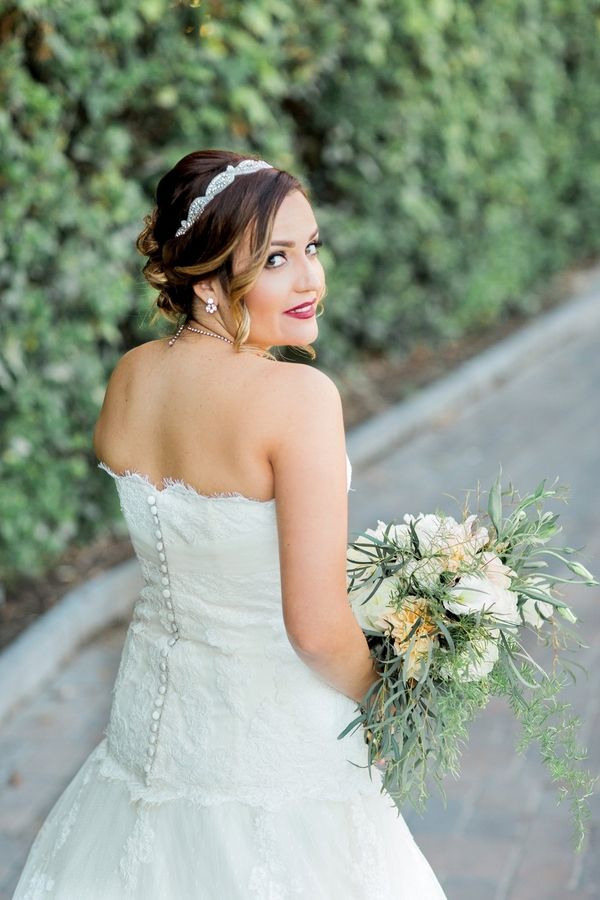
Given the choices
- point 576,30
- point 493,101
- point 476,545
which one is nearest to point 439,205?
point 493,101

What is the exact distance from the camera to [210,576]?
6.97 ft

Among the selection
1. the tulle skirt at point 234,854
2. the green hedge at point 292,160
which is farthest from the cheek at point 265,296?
the green hedge at point 292,160

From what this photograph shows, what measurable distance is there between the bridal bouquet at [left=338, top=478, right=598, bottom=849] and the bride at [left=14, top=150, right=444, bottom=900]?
0.28 feet

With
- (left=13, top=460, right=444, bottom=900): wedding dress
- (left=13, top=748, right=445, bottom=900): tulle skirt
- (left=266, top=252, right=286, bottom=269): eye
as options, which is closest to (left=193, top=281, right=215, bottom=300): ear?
(left=266, top=252, right=286, bottom=269): eye

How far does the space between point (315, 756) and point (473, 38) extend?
23.0 feet

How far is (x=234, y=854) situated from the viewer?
215 cm

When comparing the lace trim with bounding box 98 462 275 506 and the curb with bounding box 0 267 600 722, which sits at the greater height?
the lace trim with bounding box 98 462 275 506

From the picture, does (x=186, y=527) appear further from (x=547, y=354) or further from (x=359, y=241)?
(x=547, y=354)

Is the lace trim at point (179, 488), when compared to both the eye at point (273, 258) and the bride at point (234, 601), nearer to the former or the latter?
the bride at point (234, 601)

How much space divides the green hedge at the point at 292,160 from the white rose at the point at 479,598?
3.04 metres

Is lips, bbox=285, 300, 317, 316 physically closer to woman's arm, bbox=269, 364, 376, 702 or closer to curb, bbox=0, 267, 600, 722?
woman's arm, bbox=269, 364, 376, 702

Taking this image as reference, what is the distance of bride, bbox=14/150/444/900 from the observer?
6.46 feet

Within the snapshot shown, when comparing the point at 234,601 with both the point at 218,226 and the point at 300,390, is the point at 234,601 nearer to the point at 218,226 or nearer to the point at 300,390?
the point at 300,390

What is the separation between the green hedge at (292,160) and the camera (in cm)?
489
